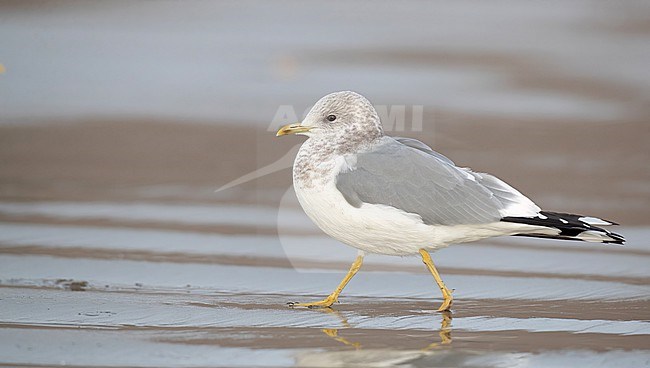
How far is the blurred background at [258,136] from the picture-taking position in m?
5.48

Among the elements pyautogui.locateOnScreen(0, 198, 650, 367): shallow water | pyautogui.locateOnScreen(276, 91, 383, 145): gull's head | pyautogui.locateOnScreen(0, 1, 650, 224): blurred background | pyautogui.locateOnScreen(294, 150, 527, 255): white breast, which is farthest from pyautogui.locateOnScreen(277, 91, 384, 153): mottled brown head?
pyautogui.locateOnScreen(0, 1, 650, 224): blurred background

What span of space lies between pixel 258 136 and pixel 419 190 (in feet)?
12.8

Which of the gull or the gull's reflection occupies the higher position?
the gull

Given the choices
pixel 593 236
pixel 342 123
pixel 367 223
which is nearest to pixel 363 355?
pixel 367 223

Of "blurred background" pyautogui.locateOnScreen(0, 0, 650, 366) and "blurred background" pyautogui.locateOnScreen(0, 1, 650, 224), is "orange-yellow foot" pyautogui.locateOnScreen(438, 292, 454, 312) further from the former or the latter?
"blurred background" pyautogui.locateOnScreen(0, 1, 650, 224)

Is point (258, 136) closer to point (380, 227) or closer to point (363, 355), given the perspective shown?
point (380, 227)

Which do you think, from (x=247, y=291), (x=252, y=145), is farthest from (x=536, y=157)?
(x=247, y=291)

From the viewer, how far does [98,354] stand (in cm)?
400

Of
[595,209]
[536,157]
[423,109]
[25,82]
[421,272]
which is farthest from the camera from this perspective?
[25,82]

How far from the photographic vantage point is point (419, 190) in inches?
191

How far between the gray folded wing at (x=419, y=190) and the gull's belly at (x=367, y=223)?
29 mm

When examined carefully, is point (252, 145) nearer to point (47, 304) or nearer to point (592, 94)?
point (592, 94)

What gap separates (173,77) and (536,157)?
309 cm

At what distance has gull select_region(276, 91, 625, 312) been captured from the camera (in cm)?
480
